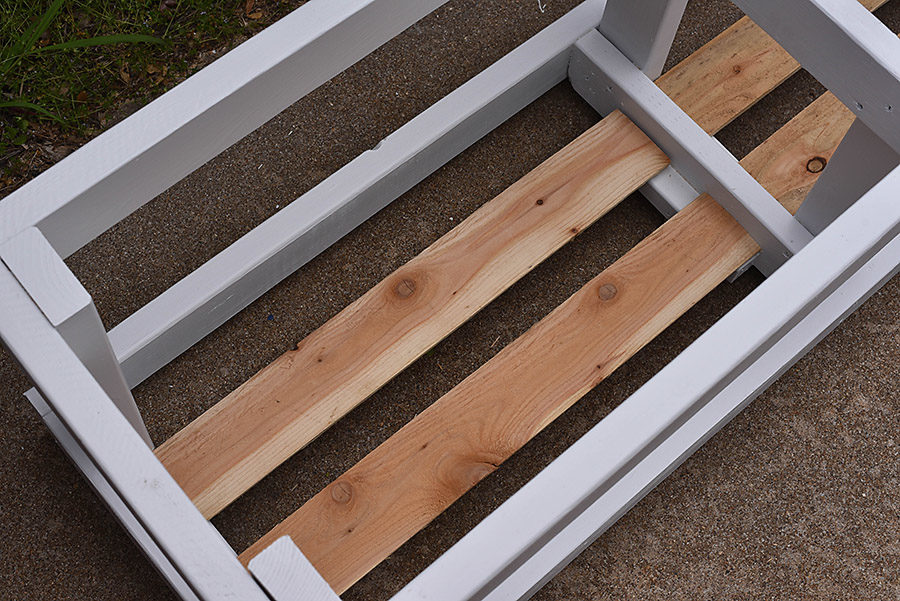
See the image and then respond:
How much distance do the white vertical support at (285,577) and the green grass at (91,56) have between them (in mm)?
1176

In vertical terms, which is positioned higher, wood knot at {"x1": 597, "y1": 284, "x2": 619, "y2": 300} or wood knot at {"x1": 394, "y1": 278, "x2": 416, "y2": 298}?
wood knot at {"x1": 394, "y1": 278, "x2": 416, "y2": 298}

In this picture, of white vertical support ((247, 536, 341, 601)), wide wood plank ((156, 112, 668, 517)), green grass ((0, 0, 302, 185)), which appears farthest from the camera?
green grass ((0, 0, 302, 185))

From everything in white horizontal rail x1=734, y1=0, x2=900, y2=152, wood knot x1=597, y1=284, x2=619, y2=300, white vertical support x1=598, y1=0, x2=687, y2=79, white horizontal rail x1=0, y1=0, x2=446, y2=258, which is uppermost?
white horizontal rail x1=0, y1=0, x2=446, y2=258

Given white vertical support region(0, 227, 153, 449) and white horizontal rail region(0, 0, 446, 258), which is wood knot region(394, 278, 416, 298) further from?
white vertical support region(0, 227, 153, 449)

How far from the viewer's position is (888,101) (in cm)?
131

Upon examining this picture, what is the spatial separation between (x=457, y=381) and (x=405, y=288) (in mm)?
202

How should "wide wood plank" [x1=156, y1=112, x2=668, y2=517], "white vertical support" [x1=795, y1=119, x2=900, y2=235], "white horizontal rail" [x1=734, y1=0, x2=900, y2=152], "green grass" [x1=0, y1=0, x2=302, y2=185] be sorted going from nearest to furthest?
"white horizontal rail" [x1=734, y1=0, x2=900, y2=152] < "white vertical support" [x1=795, y1=119, x2=900, y2=235] < "wide wood plank" [x1=156, y1=112, x2=668, y2=517] < "green grass" [x1=0, y1=0, x2=302, y2=185]

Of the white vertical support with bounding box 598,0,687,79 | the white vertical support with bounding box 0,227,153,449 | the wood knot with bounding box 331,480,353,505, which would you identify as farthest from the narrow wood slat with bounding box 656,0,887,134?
the white vertical support with bounding box 0,227,153,449

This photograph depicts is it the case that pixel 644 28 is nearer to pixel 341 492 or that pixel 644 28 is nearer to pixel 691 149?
pixel 691 149

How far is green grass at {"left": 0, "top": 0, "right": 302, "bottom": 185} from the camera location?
6.35 feet

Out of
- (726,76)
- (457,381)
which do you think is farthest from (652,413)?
(726,76)

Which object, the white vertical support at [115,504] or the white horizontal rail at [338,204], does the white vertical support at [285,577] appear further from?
the white horizontal rail at [338,204]

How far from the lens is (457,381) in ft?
5.77

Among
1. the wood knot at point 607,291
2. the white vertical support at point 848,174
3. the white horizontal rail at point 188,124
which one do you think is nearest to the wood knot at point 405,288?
the wood knot at point 607,291
